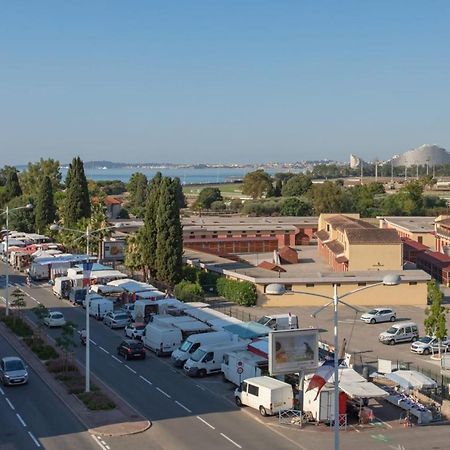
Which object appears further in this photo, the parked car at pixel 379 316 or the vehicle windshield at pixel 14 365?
the parked car at pixel 379 316

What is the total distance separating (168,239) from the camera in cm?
6053

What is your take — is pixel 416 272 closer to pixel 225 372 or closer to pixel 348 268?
pixel 348 268

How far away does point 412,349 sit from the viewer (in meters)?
44.7

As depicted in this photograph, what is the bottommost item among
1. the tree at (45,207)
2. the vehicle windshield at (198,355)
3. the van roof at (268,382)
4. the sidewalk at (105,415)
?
the sidewalk at (105,415)

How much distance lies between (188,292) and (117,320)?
9893mm

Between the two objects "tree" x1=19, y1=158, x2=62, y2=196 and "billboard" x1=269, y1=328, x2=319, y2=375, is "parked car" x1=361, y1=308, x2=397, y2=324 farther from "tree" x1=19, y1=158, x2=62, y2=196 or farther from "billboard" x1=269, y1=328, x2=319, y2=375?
"tree" x1=19, y1=158, x2=62, y2=196

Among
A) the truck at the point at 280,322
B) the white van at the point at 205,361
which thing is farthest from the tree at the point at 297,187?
the white van at the point at 205,361

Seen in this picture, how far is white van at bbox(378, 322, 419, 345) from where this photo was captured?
154 ft

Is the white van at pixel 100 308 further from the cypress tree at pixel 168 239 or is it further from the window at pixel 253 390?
the window at pixel 253 390

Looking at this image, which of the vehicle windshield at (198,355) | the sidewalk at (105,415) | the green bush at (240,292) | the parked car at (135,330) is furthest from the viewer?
the green bush at (240,292)

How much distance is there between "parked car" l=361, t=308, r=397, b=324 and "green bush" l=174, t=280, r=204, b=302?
12.4 meters

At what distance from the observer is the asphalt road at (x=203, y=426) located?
1064 inches

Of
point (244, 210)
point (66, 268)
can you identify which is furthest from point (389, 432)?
point (244, 210)

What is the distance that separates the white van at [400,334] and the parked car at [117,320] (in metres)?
16.2
